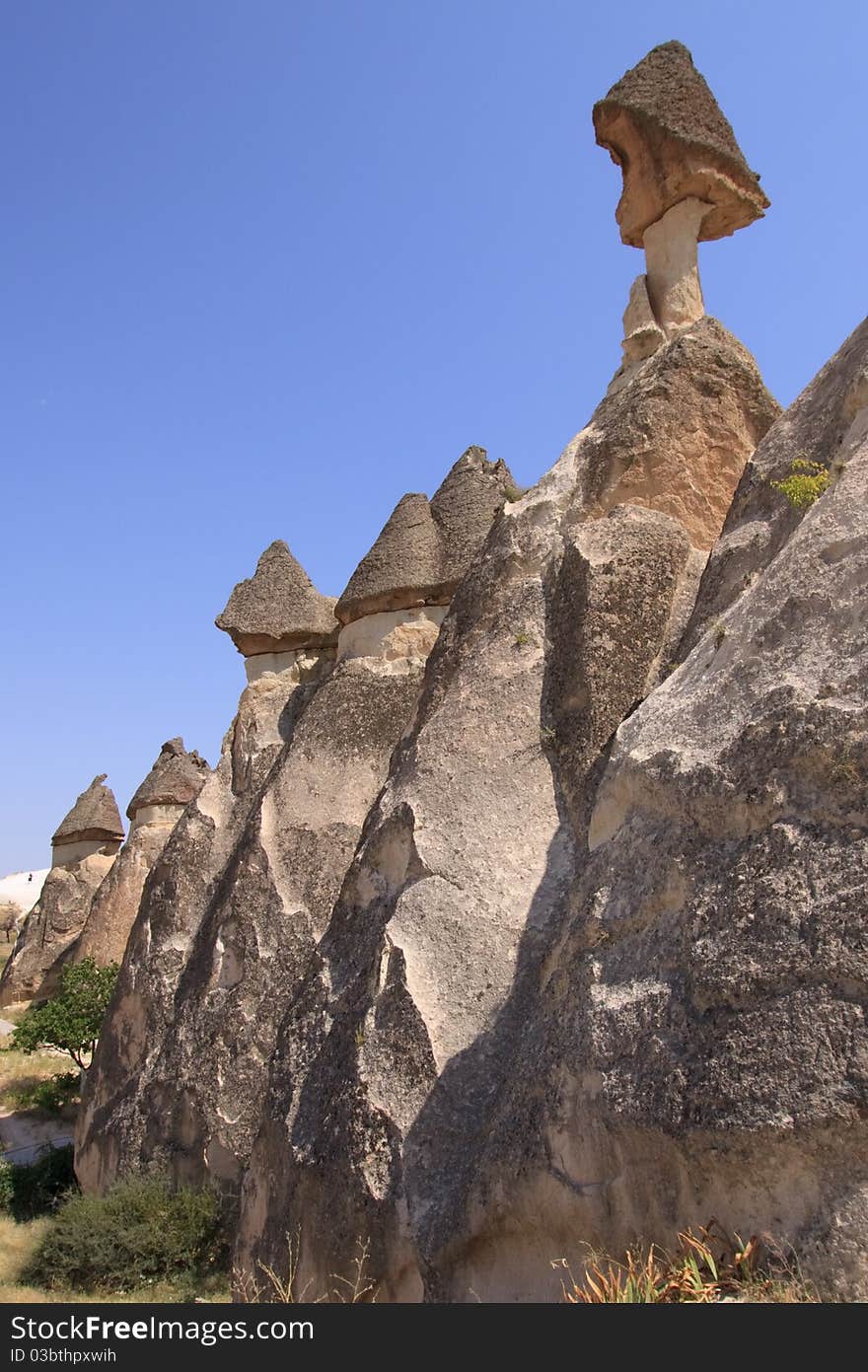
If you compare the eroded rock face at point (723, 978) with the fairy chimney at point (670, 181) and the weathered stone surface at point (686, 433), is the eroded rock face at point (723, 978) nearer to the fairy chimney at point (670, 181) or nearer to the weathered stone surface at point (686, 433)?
the weathered stone surface at point (686, 433)

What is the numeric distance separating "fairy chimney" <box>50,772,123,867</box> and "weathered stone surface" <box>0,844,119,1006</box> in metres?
→ 0.39

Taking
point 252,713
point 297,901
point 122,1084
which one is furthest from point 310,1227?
point 252,713

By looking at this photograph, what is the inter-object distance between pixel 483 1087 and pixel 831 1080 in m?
1.97

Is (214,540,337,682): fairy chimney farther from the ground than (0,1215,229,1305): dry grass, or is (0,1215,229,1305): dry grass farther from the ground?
(214,540,337,682): fairy chimney

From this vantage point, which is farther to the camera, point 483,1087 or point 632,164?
point 632,164

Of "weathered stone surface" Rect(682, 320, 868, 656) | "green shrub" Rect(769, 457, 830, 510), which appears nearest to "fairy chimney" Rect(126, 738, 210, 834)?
"weathered stone surface" Rect(682, 320, 868, 656)

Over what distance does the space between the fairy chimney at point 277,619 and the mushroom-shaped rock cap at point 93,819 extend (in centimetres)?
950

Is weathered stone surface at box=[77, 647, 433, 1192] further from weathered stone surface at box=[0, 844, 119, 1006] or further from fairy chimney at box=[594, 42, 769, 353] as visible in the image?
weathered stone surface at box=[0, 844, 119, 1006]

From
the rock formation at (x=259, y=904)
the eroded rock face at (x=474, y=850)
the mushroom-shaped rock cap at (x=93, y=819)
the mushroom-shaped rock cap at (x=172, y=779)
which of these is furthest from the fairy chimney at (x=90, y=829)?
the eroded rock face at (x=474, y=850)

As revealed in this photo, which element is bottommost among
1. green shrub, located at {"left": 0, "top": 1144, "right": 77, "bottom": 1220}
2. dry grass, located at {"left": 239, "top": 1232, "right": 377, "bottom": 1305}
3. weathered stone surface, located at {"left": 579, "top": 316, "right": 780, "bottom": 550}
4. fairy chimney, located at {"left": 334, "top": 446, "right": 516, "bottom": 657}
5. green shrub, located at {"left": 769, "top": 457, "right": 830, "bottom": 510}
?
dry grass, located at {"left": 239, "top": 1232, "right": 377, "bottom": 1305}

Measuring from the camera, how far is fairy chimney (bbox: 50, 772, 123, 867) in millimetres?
19922

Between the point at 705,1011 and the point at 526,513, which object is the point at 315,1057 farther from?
the point at 526,513

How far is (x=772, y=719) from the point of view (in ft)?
11.9

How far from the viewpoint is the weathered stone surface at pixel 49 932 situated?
61.5ft
